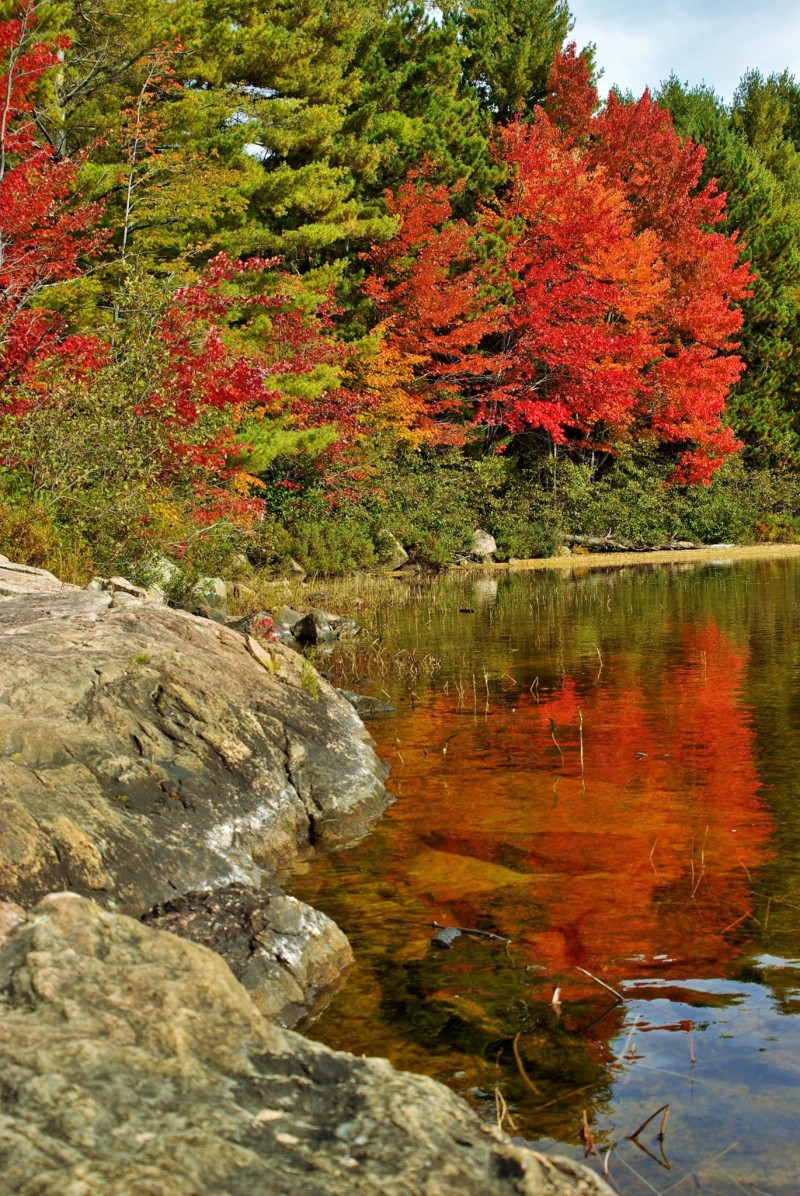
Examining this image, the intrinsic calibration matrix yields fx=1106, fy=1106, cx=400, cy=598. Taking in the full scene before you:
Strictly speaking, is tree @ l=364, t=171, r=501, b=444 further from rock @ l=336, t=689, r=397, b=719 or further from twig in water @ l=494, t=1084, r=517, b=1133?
twig in water @ l=494, t=1084, r=517, b=1133

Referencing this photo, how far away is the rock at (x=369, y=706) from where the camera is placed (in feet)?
31.0

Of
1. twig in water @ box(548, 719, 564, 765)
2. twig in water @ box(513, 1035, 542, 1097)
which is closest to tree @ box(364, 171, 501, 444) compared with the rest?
twig in water @ box(548, 719, 564, 765)

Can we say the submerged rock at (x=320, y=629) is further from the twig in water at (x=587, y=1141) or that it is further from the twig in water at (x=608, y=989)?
the twig in water at (x=587, y=1141)

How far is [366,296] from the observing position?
84.3 ft

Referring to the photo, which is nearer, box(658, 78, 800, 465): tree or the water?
the water

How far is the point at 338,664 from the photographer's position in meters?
12.1

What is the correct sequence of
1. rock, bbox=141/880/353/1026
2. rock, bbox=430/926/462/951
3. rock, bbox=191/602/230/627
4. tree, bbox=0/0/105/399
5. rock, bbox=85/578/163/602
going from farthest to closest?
tree, bbox=0/0/105/399 → rock, bbox=191/602/230/627 → rock, bbox=85/578/163/602 → rock, bbox=430/926/462/951 → rock, bbox=141/880/353/1026

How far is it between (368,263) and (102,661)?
21.8 m

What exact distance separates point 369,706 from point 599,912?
4.88m

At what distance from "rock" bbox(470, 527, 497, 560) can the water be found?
16.3 m

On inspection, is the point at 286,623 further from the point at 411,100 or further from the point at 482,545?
the point at 411,100

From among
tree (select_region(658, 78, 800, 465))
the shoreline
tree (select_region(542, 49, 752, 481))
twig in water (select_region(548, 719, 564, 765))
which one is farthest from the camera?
tree (select_region(658, 78, 800, 465))

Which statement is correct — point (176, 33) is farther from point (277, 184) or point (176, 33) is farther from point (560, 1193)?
point (560, 1193)

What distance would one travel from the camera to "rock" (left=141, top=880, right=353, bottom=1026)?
4.02 metres
